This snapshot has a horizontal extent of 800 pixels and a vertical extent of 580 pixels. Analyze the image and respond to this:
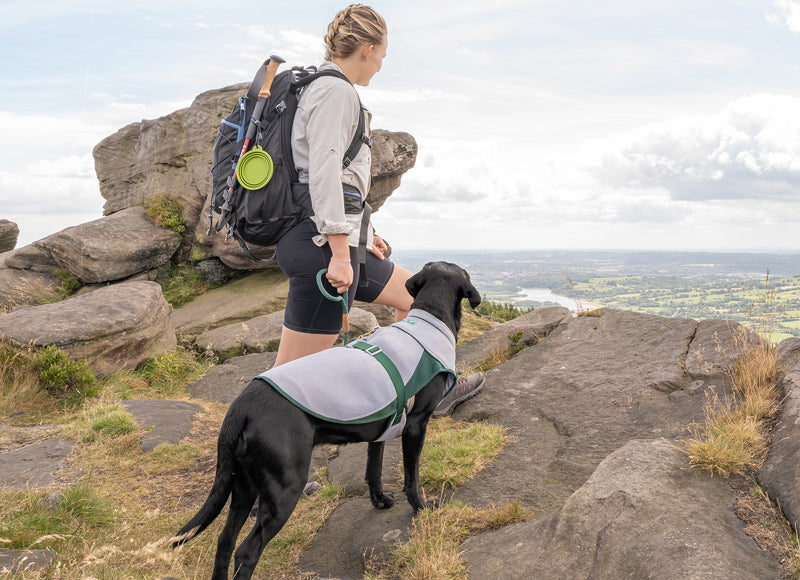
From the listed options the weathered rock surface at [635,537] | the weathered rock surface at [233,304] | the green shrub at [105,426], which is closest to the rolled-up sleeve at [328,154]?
the weathered rock surface at [635,537]

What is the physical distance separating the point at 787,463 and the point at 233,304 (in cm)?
962

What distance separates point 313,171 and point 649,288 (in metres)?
58.5

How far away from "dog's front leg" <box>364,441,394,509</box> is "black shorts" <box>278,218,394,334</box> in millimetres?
831

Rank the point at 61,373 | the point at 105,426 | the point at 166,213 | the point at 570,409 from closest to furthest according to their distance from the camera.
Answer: the point at 570,409, the point at 105,426, the point at 61,373, the point at 166,213

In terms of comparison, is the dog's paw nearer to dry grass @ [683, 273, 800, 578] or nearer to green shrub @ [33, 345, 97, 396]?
dry grass @ [683, 273, 800, 578]

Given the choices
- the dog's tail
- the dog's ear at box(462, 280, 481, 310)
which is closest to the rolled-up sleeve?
the dog's ear at box(462, 280, 481, 310)


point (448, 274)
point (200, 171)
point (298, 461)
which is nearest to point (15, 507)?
point (298, 461)

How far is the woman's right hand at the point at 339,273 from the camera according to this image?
3.37 metres

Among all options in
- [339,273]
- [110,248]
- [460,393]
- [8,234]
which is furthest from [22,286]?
[339,273]

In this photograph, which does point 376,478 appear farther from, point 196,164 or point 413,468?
point 196,164

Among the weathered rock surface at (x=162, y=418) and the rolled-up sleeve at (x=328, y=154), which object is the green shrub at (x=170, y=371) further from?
the rolled-up sleeve at (x=328, y=154)

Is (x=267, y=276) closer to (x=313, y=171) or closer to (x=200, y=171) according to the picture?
(x=200, y=171)

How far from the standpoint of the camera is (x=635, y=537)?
2.85 m

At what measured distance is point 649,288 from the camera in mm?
55906
